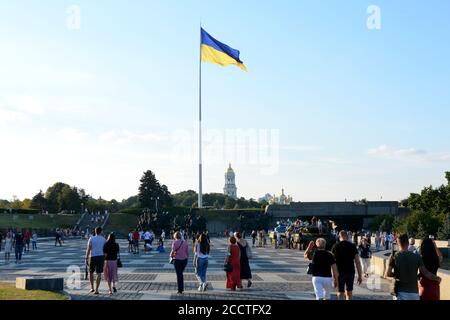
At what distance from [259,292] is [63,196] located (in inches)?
4242

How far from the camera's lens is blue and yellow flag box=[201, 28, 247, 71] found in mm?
43938

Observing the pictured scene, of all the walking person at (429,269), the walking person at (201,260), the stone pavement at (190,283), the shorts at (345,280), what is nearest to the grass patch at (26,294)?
the stone pavement at (190,283)

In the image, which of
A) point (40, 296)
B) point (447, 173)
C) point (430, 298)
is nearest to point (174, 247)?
point (40, 296)

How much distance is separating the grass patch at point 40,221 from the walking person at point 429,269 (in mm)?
68701

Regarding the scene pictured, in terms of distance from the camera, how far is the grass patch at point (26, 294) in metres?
12.8

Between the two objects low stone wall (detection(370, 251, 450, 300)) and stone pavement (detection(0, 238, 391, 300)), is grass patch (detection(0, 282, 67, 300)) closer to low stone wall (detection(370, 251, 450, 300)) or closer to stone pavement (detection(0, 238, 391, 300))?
stone pavement (detection(0, 238, 391, 300))

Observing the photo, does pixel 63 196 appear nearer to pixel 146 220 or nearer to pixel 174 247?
pixel 146 220

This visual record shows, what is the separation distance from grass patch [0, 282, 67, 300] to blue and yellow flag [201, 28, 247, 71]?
29.8m

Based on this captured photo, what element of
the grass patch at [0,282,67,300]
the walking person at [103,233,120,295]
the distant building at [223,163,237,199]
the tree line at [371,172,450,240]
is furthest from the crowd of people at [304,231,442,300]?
the distant building at [223,163,237,199]

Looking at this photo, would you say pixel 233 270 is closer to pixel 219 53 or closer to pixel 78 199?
pixel 219 53

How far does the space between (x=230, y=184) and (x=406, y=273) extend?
181 meters

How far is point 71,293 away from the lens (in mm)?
15664

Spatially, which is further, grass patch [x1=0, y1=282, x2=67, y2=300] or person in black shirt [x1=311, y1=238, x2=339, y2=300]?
grass patch [x1=0, y1=282, x2=67, y2=300]

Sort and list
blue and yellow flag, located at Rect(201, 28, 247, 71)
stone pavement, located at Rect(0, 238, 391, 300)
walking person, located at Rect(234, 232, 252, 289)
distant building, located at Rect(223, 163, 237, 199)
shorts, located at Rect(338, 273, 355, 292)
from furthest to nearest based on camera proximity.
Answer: distant building, located at Rect(223, 163, 237, 199) → blue and yellow flag, located at Rect(201, 28, 247, 71) → walking person, located at Rect(234, 232, 252, 289) → stone pavement, located at Rect(0, 238, 391, 300) → shorts, located at Rect(338, 273, 355, 292)
